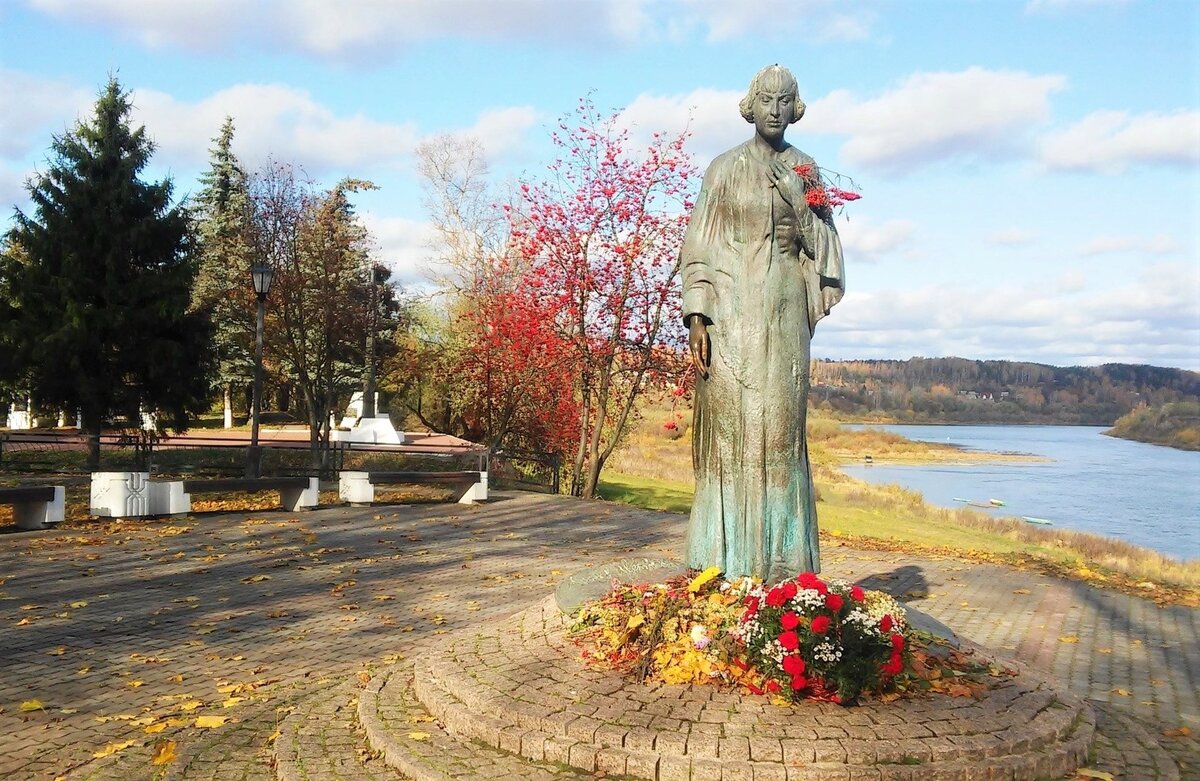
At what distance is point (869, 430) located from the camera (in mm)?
56969

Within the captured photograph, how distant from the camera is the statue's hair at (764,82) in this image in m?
5.12

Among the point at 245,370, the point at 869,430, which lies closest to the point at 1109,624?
the point at 245,370

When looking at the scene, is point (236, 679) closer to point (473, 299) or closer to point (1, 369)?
point (1, 369)

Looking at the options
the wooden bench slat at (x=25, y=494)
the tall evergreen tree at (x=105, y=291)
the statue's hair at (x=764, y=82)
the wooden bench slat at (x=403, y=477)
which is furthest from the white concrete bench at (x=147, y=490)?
the statue's hair at (x=764, y=82)

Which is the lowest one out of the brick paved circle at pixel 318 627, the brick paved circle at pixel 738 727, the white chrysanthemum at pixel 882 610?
the brick paved circle at pixel 318 627

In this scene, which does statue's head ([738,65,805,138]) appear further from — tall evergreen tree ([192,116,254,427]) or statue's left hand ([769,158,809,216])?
tall evergreen tree ([192,116,254,427])

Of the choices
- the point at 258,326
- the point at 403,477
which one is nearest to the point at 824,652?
the point at 403,477

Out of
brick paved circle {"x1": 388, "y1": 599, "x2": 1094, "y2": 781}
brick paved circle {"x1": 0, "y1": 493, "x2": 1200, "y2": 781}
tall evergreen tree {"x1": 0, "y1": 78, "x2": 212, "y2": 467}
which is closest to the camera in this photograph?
brick paved circle {"x1": 388, "y1": 599, "x2": 1094, "y2": 781}

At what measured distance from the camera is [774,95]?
5117 mm

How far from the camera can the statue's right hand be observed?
5.10 m

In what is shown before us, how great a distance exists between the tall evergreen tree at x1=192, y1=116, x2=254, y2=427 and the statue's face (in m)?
17.3

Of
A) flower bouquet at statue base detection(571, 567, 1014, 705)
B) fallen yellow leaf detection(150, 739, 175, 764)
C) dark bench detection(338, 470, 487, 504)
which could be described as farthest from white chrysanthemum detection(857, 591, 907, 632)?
dark bench detection(338, 470, 487, 504)

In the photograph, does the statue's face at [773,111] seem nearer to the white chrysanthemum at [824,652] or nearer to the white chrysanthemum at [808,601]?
the white chrysanthemum at [808,601]

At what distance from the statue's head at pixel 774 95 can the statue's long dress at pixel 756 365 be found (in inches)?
7.5
